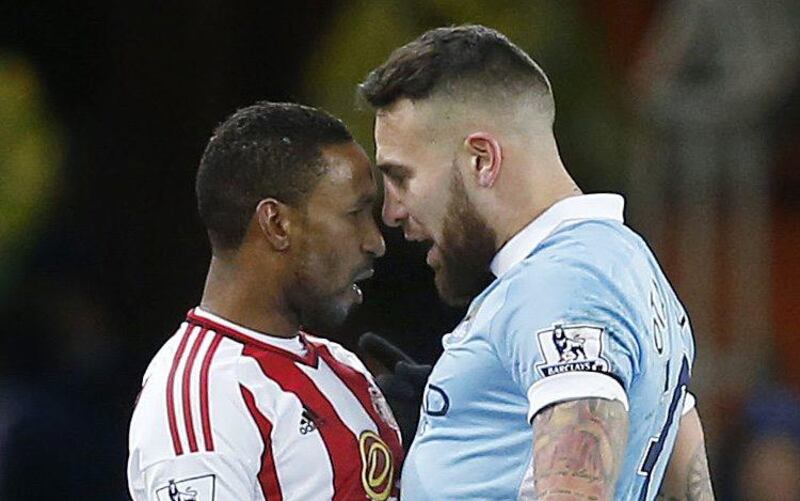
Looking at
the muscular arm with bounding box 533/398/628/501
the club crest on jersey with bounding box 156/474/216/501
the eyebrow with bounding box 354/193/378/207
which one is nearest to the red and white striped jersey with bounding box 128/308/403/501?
the club crest on jersey with bounding box 156/474/216/501

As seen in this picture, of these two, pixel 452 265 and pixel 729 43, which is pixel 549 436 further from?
pixel 729 43

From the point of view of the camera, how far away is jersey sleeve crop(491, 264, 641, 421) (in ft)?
8.55

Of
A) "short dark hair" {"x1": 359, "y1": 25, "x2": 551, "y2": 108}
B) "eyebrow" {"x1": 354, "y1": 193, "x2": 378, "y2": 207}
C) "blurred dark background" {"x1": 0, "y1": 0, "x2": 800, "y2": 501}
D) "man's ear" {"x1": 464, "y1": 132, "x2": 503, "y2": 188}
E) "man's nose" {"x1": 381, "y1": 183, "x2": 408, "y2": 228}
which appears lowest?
"blurred dark background" {"x1": 0, "y1": 0, "x2": 800, "y2": 501}

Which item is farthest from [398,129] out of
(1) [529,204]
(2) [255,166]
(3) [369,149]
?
(3) [369,149]

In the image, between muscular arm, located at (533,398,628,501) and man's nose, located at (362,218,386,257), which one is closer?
muscular arm, located at (533,398,628,501)

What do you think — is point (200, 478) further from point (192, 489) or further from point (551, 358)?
point (551, 358)

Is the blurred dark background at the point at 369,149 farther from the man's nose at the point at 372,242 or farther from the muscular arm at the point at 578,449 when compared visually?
the muscular arm at the point at 578,449

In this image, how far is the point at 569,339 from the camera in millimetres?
2619

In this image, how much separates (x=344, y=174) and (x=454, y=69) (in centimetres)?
39

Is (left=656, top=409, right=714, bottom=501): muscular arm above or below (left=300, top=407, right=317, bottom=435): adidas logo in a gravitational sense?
below

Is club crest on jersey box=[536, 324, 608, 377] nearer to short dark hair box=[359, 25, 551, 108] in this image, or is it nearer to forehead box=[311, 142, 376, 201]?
short dark hair box=[359, 25, 551, 108]

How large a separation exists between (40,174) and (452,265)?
13.4ft

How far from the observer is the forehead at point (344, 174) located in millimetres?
3189

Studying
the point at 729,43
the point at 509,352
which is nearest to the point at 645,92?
the point at 729,43
